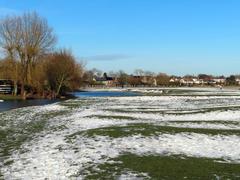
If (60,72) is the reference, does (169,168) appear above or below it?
below

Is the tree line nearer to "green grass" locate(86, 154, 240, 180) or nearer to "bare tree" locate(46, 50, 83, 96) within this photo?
"bare tree" locate(46, 50, 83, 96)

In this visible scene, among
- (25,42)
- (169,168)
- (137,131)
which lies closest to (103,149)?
(169,168)

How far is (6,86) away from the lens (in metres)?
81.8

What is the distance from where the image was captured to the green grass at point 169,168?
12.4m

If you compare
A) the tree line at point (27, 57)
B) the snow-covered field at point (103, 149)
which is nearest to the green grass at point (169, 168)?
the snow-covered field at point (103, 149)

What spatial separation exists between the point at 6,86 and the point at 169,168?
72.3 m

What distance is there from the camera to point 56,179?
11984 millimetres

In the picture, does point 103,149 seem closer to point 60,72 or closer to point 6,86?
point 6,86

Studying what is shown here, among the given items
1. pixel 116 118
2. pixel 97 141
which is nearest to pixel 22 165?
pixel 97 141

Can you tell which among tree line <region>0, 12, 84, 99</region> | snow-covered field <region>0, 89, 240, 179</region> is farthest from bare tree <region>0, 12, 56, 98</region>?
snow-covered field <region>0, 89, 240, 179</region>

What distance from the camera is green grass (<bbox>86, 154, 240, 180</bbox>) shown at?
1240 centimetres

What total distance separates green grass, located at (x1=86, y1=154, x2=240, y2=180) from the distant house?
229 ft

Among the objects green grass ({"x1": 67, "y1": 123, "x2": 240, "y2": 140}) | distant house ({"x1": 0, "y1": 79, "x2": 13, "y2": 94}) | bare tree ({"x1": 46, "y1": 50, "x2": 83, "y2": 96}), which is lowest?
green grass ({"x1": 67, "y1": 123, "x2": 240, "y2": 140})

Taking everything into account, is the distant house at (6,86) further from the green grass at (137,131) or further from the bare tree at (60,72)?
the green grass at (137,131)
